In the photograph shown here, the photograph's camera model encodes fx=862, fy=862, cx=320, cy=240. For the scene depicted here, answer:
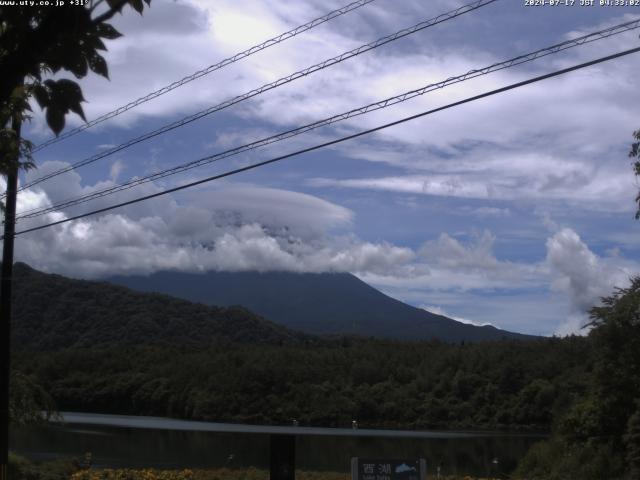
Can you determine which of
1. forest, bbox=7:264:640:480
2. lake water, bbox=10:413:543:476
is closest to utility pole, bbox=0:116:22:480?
lake water, bbox=10:413:543:476

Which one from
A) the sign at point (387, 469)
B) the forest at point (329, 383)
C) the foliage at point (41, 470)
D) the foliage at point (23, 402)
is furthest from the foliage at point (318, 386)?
the sign at point (387, 469)

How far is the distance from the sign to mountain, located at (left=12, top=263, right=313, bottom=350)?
94196mm

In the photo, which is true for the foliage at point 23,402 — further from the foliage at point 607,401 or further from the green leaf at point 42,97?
the green leaf at point 42,97

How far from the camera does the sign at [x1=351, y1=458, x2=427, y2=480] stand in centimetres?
1155

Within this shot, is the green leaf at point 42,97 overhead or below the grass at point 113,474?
overhead

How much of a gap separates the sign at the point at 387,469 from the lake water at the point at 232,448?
58.4 feet

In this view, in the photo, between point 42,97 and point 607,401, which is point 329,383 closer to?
point 607,401

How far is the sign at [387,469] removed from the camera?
37.9ft

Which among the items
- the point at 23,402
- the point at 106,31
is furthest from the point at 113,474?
the point at 106,31

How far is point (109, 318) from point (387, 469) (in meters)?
116

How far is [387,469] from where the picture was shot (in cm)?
1159

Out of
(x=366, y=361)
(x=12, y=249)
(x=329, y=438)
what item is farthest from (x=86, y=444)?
(x=366, y=361)

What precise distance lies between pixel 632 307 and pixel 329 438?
30.2m

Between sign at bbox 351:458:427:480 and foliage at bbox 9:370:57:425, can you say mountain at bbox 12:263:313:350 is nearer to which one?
foliage at bbox 9:370:57:425
